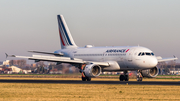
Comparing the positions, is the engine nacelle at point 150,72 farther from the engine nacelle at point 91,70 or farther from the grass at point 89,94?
the grass at point 89,94

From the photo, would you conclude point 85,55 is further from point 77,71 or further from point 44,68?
point 44,68

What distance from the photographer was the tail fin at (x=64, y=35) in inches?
2717

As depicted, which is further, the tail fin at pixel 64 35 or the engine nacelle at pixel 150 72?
the tail fin at pixel 64 35

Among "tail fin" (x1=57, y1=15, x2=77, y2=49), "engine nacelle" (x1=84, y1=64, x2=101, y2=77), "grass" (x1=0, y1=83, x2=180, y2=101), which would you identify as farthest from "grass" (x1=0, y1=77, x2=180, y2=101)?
"tail fin" (x1=57, y1=15, x2=77, y2=49)

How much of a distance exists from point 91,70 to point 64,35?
19.8 meters

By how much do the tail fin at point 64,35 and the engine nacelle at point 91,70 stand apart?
598 inches

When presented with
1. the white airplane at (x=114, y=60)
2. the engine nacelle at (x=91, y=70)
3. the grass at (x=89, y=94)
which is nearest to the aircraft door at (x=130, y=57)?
the white airplane at (x=114, y=60)

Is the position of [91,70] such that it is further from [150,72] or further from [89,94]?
[89,94]

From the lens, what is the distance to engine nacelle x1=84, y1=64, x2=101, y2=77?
2044 inches

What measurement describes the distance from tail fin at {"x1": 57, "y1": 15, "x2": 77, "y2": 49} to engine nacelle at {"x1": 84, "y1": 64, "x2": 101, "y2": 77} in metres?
15.2

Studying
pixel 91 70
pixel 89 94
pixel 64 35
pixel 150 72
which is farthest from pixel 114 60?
pixel 89 94

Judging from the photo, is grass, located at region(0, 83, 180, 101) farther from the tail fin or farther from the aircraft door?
the tail fin

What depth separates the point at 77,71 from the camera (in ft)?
200

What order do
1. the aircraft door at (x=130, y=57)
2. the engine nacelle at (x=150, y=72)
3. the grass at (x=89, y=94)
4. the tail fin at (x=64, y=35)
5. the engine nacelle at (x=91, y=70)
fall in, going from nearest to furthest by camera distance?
the grass at (x=89, y=94) < the engine nacelle at (x=91, y=70) < the aircraft door at (x=130, y=57) < the engine nacelle at (x=150, y=72) < the tail fin at (x=64, y=35)
